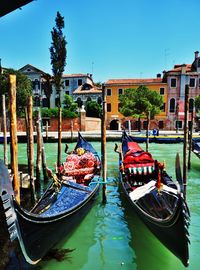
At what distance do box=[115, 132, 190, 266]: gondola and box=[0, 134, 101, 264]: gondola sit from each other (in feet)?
2.48

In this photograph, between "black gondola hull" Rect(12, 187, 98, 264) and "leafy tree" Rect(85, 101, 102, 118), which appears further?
"leafy tree" Rect(85, 101, 102, 118)

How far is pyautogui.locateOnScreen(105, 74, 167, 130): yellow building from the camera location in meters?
25.2

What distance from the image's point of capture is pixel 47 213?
11.5 feet

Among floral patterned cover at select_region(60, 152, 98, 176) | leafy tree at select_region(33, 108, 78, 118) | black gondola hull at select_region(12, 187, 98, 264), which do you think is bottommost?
black gondola hull at select_region(12, 187, 98, 264)

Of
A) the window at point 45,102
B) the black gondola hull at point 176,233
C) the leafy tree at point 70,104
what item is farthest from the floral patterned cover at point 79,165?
the window at point 45,102

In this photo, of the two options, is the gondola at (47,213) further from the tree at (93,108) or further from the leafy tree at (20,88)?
the tree at (93,108)

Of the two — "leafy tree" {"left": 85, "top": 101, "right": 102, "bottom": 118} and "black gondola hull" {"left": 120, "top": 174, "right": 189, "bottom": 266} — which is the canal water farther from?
"leafy tree" {"left": 85, "top": 101, "right": 102, "bottom": 118}

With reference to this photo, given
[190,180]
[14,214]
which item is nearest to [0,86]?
[190,180]

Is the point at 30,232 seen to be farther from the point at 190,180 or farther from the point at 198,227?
the point at 190,180

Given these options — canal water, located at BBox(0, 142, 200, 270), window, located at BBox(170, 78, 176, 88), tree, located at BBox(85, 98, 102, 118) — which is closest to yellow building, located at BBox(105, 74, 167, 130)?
window, located at BBox(170, 78, 176, 88)

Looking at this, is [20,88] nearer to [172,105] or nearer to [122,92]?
[122,92]

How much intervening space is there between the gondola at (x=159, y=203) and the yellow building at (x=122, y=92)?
765 inches

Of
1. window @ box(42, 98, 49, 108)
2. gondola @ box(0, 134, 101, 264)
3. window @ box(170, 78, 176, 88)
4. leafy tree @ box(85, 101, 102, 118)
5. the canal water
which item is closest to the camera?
gondola @ box(0, 134, 101, 264)

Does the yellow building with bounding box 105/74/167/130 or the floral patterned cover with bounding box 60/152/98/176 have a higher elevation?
the yellow building with bounding box 105/74/167/130
